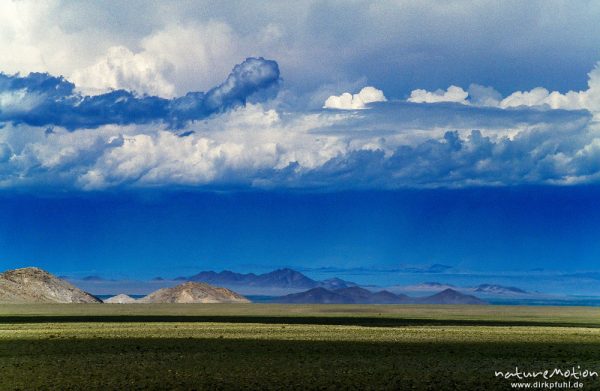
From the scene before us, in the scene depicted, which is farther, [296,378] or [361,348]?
[361,348]

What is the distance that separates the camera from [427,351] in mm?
57438

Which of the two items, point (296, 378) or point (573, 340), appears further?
point (573, 340)

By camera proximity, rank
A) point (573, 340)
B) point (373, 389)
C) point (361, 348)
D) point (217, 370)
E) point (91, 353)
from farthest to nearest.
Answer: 1. point (573, 340)
2. point (361, 348)
3. point (91, 353)
4. point (217, 370)
5. point (373, 389)

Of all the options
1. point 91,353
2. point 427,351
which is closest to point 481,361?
point 427,351

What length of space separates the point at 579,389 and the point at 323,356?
18942 millimetres

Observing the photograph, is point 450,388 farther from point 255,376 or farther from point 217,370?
point 217,370

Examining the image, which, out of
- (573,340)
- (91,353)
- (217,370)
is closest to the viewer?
(217,370)

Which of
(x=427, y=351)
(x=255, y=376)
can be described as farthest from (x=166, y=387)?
(x=427, y=351)

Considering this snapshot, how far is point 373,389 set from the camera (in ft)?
121

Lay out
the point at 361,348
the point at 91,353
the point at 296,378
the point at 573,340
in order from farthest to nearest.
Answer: the point at 573,340
the point at 361,348
the point at 91,353
the point at 296,378

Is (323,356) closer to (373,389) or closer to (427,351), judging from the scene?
(427,351)

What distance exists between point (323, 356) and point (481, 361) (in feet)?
32.5

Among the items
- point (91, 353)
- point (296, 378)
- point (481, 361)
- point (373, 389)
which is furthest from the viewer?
point (91, 353)

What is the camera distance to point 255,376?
41.6 meters
